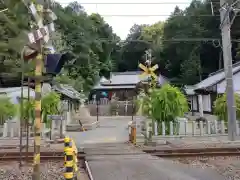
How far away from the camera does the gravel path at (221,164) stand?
314 inches

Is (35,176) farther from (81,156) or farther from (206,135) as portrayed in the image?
(206,135)

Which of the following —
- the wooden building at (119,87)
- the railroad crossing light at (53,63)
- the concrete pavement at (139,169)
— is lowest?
the concrete pavement at (139,169)

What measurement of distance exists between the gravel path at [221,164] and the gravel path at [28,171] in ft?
11.2

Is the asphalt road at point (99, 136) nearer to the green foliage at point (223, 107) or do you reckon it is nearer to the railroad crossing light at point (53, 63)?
the green foliage at point (223, 107)

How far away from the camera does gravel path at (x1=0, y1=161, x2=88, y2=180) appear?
770 cm

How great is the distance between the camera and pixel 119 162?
919 centimetres

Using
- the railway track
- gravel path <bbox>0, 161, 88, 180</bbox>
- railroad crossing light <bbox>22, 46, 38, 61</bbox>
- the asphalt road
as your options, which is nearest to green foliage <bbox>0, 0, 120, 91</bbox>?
railroad crossing light <bbox>22, 46, 38, 61</bbox>

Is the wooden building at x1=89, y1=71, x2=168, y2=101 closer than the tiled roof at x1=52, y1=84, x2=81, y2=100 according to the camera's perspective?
No

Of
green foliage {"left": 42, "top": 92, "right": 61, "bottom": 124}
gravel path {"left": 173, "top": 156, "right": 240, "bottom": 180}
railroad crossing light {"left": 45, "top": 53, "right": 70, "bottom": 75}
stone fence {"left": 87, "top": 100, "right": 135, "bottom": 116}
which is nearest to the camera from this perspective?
railroad crossing light {"left": 45, "top": 53, "right": 70, "bottom": 75}

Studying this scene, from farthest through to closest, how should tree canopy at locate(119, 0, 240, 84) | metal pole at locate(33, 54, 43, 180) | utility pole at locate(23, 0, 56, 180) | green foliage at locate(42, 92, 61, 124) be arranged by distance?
tree canopy at locate(119, 0, 240, 84) < green foliage at locate(42, 92, 61, 124) < metal pole at locate(33, 54, 43, 180) < utility pole at locate(23, 0, 56, 180)

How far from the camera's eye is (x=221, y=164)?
9375mm

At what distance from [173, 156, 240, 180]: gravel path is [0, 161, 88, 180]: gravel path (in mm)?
3418

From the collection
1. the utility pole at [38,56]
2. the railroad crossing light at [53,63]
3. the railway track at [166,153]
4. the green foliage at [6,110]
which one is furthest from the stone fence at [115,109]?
the utility pole at [38,56]

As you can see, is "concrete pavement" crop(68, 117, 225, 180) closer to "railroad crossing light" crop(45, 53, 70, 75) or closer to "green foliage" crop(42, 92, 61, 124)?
"railroad crossing light" crop(45, 53, 70, 75)
